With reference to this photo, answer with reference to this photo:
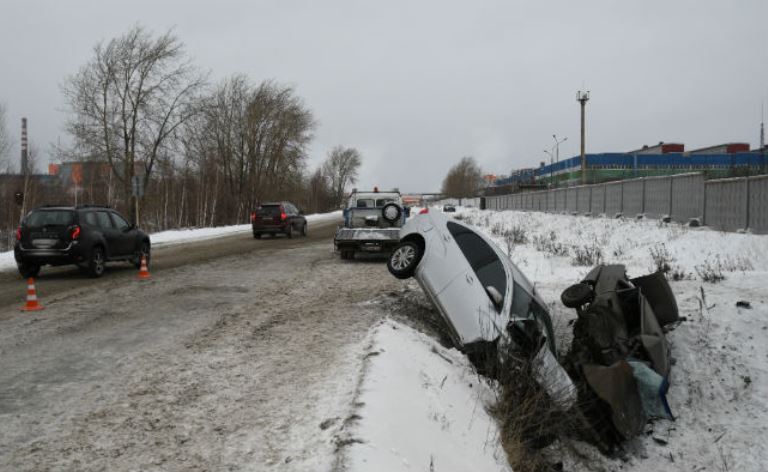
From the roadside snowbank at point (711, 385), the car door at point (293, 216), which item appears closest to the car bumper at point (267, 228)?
the car door at point (293, 216)

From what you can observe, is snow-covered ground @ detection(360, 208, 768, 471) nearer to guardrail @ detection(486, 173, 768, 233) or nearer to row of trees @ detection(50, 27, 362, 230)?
guardrail @ detection(486, 173, 768, 233)

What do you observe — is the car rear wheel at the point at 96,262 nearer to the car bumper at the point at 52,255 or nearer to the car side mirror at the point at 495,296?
the car bumper at the point at 52,255

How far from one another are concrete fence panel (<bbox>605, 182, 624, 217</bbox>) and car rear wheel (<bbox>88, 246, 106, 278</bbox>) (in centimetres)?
2318

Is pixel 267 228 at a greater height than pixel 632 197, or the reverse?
pixel 632 197

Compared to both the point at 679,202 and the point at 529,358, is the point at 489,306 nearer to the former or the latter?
the point at 529,358

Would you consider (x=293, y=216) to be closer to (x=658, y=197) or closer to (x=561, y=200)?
(x=658, y=197)

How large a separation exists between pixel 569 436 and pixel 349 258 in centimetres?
1021

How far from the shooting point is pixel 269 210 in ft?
85.4

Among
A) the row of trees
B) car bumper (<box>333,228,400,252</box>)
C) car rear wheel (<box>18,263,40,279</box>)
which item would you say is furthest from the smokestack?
car bumper (<box>333,228,400,252</box>)

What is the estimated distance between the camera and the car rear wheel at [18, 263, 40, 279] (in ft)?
39.4

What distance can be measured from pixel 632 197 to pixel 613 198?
8.44ft

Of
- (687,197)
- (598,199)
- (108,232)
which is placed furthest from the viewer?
(598,199)

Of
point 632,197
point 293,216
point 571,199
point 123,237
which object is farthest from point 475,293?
point 571,199

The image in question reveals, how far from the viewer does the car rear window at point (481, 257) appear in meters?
6.21
